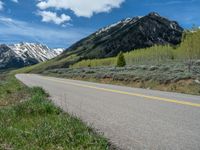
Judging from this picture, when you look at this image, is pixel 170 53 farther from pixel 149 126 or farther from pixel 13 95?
pixel 149 126

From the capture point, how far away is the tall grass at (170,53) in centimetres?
8788

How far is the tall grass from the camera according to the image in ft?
288

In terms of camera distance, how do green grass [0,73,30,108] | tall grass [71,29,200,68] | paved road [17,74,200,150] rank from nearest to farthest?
1. paved road [17,74,200,150]
2. green grass [0,73,30,108]
3. tall grass [71,29,200,68]

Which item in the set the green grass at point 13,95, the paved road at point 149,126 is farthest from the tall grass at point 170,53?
the paved road at point 149,126

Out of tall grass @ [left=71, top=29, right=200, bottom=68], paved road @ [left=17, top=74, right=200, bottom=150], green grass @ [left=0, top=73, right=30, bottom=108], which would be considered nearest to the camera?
paved road @ [left=17, top=74, right=200, bottom=150]

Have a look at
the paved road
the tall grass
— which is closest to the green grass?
the paved road

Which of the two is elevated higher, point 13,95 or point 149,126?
point 149,126

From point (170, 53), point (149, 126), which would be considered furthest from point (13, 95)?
point (170, 53)

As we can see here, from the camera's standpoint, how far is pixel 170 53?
14200cm

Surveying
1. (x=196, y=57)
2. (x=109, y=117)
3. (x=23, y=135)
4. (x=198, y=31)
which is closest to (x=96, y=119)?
(x=109, y=117)

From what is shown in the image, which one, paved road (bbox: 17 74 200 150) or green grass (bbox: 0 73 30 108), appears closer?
paved road (bbox: 17 74 200 150)

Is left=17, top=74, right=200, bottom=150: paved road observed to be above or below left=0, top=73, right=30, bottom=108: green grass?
above

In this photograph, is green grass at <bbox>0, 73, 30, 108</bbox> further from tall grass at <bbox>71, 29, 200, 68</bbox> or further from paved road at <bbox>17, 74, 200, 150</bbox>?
tall grass at <bbox>71, 29, 200, 68</bbox>

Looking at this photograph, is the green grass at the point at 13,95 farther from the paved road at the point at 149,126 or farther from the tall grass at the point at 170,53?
the tall grass at the point at 170,53
